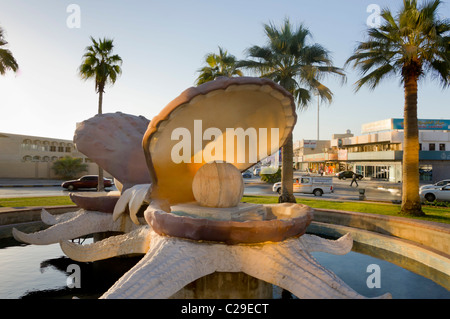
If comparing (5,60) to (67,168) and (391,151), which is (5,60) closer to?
(67,168)

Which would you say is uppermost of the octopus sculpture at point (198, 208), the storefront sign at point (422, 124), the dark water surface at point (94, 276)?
the storefront sign at point (422, 124)

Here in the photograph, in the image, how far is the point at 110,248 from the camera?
6.60m

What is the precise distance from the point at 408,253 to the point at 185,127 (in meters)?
7.79

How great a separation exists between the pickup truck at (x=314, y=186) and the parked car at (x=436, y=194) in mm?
7308

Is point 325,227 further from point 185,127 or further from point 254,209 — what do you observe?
point 185,127

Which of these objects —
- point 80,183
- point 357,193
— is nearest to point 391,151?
point 357,193

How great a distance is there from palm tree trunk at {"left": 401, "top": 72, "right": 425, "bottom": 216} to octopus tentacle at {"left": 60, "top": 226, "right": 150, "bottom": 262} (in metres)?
12.6

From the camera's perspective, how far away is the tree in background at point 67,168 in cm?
4562

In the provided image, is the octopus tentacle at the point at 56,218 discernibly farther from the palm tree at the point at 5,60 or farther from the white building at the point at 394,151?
the white building at the point at 394,151

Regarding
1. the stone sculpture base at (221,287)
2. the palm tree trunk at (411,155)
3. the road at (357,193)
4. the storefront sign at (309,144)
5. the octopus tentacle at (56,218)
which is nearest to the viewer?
the stone sculpture base at (221,287)

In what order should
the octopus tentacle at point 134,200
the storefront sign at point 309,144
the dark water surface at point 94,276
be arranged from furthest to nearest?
the storefront sign at point 309,144
the octopus tentacle at point 134,200
the dark water surface at point 94,276

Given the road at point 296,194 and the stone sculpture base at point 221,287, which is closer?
the stone sculpture base at point 221,287

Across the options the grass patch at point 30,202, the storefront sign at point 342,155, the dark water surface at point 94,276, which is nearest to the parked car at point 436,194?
the dark water surface at point 94,276
